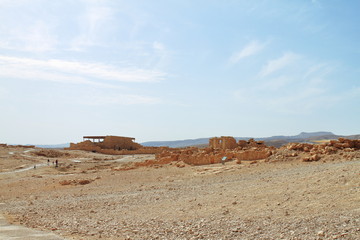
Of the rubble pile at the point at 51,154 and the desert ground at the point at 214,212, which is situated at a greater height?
the rubble pile at the point at 51,154

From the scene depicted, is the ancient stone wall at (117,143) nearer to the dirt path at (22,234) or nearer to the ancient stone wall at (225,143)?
the ancient stone wall at (225,143)

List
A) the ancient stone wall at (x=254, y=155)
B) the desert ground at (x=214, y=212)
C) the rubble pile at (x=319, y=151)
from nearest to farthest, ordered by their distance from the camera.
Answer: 1. the desert ground at (x=214, y=212)
2. the rubble pile at (x=319, y=151)
3. the ancient stone wall at (x=254, y=155)

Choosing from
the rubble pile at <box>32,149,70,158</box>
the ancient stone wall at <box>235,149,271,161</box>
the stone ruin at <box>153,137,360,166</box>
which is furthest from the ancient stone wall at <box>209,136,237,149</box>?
the rubble pile at <box>32,149,70,158</box>

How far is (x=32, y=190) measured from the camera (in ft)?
63.2

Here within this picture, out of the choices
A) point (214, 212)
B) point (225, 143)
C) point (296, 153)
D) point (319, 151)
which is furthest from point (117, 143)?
point (214, 212)

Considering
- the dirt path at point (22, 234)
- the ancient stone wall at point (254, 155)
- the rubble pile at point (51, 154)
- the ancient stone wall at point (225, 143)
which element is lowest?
the dirt path at point (22, 234)

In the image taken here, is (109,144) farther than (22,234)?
Yes

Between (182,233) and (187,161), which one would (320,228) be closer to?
(182,233)

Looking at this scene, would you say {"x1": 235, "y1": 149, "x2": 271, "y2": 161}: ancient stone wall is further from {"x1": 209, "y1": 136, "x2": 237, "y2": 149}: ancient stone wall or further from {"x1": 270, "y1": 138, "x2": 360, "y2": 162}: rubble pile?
{"x1": 209, "y1": 136, "x2": 237, "y2": 149}: ancient stone wall

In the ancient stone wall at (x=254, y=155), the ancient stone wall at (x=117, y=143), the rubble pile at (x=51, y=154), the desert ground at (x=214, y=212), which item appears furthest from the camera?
the ancient stone wall at (x=117, y=143)

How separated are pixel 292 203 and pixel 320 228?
2308mm

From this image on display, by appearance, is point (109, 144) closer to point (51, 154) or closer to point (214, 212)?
point (51, 154)

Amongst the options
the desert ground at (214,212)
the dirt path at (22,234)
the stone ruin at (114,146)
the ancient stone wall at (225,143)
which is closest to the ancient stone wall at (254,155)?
the ancient stone wall at (225,143)

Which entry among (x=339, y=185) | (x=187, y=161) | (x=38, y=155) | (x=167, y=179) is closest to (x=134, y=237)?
(x=339, y=185)
